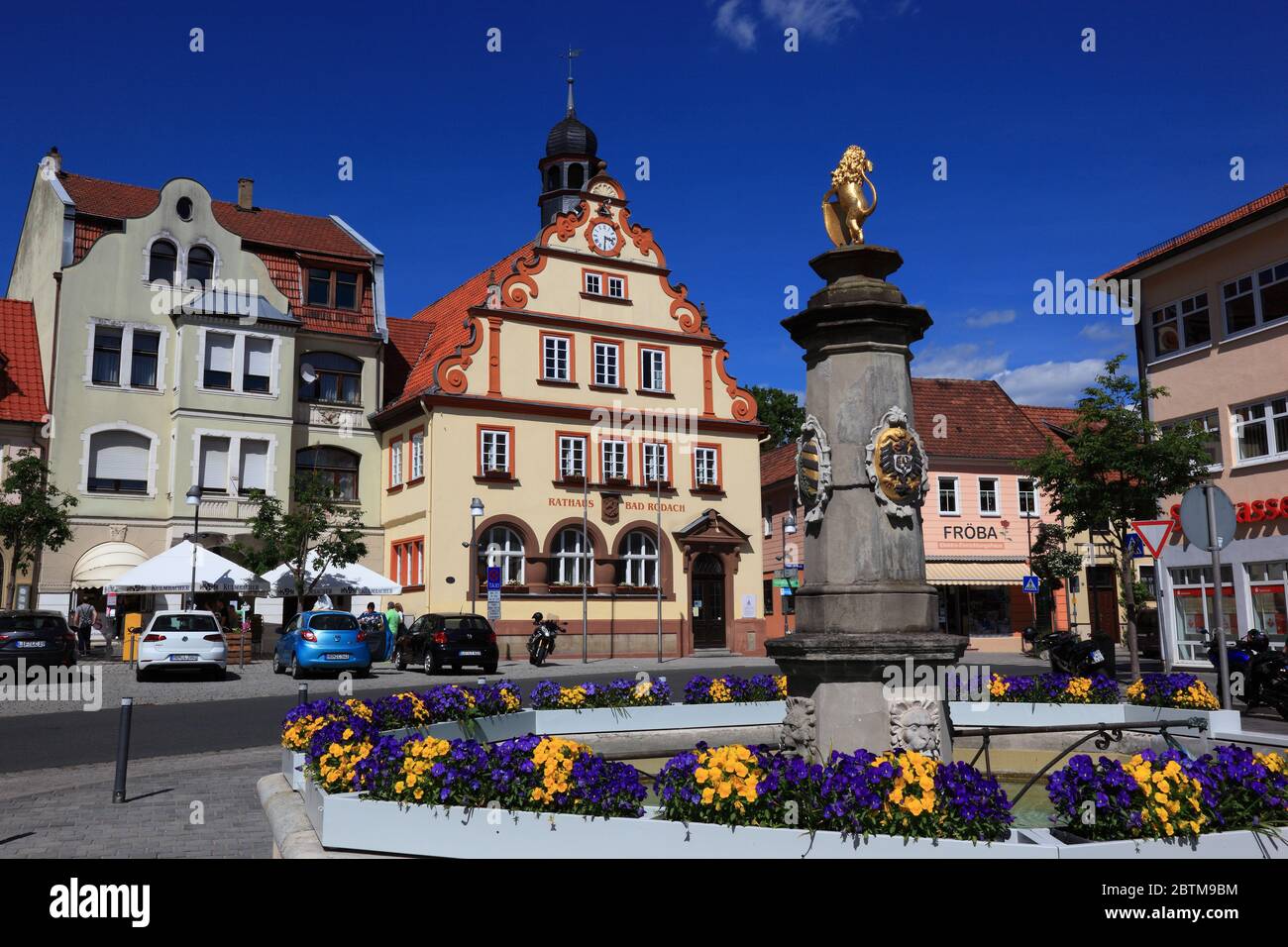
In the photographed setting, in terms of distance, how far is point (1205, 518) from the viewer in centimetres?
1006

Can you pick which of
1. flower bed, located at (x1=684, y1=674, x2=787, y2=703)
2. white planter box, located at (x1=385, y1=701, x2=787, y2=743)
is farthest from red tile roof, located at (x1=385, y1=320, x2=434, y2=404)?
white planter box, located at (x1=385, y1=701, x2=787, y2=743)

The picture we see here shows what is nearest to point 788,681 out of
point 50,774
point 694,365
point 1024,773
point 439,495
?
point 1024,773

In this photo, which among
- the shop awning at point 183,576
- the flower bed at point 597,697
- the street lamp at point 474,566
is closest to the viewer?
the flower bed at point 597,697

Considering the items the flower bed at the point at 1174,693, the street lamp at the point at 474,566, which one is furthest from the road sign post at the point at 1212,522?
the street lamp at the point at 474,566

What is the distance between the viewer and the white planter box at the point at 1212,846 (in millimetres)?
5512

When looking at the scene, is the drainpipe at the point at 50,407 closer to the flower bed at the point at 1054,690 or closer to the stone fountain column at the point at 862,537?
the flower bed at the point at 1054,690

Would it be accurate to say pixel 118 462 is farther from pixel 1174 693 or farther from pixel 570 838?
pixel 570 838

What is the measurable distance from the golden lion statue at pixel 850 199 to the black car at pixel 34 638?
2075cm

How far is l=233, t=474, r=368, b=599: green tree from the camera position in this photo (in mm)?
31688

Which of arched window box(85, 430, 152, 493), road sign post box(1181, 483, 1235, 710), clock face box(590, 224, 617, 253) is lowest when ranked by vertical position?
road sign post box(1181, 483, 1235, 710)

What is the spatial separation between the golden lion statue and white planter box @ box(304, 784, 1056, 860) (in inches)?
226

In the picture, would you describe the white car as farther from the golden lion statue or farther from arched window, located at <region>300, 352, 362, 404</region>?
the golden lion statue

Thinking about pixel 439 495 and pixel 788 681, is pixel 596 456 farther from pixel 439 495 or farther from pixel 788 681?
pixel 788 681

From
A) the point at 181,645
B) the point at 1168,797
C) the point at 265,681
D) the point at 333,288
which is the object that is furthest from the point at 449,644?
the point at 1168,797
